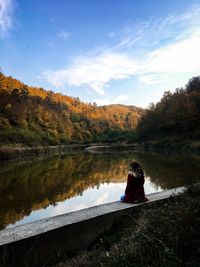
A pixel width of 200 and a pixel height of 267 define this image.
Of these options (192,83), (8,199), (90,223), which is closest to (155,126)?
(192,83)

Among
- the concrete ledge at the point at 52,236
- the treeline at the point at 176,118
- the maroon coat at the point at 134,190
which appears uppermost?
the treeline at the point at 176,118

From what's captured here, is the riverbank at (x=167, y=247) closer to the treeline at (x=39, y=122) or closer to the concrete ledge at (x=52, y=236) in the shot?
the concrete ledge at (x=52, y=236)

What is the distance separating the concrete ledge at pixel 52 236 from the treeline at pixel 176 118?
38068 millimetres

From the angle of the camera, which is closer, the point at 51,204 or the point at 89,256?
the point at 89,256

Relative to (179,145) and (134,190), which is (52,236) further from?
(179,145)

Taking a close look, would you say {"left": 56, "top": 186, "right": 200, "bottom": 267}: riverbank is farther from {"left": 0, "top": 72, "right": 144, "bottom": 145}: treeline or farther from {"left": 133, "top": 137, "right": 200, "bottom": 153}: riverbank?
{"left": 0, "top": 72, "right": 144, "bottom": 145}: treeline

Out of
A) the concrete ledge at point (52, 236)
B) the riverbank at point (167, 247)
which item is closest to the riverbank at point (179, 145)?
the concrete ledge at point (52, 236)

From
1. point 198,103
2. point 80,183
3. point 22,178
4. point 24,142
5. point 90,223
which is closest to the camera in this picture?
point 90,223

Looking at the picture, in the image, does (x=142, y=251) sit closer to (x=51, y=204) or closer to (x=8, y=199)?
(x=51, y=204)

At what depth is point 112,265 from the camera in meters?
2.59

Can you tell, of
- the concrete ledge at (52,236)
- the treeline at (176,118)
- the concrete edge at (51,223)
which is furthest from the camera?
the treeline at (176,118)

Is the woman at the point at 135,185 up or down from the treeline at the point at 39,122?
down

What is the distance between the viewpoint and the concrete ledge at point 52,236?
12.4 feet

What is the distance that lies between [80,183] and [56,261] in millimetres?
9261
